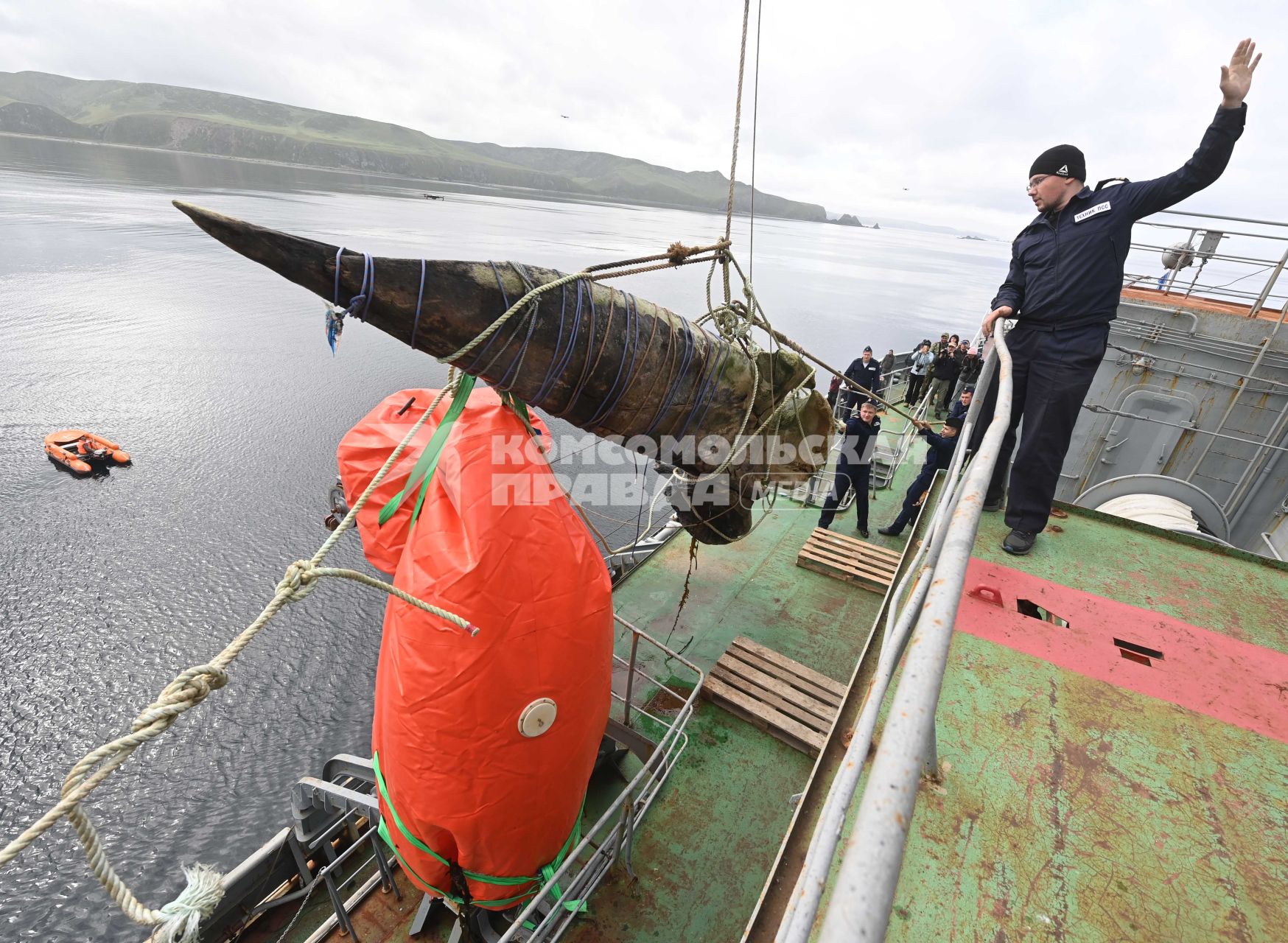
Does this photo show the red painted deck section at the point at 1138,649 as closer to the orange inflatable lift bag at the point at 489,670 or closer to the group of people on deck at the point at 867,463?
the orange inflatable lift bag at the point at 489,670

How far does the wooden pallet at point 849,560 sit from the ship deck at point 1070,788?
3.26 metres

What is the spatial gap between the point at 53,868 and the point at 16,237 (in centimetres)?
4175

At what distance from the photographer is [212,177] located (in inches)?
3376

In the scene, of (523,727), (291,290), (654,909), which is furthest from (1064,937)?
(291,290)

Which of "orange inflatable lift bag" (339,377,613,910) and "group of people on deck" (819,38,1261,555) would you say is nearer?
"orange inflatable lift bag" (339,377,613,910)

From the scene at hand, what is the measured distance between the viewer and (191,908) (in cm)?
190

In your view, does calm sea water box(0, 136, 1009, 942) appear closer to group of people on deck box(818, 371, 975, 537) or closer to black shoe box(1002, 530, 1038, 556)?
group of people on deck box(818, 371, 975, 537)

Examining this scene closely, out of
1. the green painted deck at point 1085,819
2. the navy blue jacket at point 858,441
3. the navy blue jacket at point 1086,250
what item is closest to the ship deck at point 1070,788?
the green painted deck at point 1085,819

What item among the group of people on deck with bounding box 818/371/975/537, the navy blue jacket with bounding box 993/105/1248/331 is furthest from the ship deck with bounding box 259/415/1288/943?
the group of people on deck with bounding box 818/371/975/537

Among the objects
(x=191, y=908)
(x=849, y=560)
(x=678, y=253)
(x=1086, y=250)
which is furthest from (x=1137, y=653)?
(x=849, y=560)

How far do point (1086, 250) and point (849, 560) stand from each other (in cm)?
544

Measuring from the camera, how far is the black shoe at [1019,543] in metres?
3.76

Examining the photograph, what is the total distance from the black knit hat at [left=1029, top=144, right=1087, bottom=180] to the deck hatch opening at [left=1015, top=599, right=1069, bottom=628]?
8.57ft

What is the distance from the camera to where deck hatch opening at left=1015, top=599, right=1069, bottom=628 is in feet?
10.3
